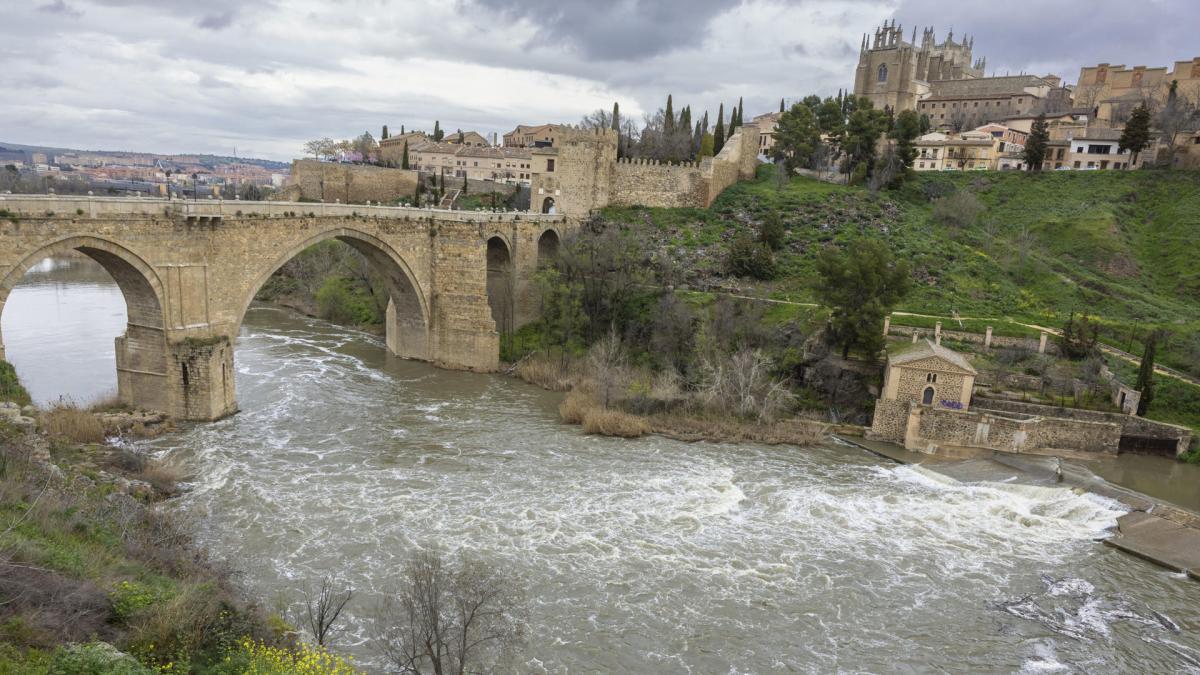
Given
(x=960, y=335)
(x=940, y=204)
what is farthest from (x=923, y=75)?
(x=960, y=335)

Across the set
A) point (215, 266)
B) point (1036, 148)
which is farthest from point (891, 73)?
point (215, 266)

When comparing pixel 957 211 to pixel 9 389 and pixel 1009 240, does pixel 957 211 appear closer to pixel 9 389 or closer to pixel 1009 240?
pixel 1009 240

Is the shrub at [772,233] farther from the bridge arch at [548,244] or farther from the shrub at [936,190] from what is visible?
the shrub at [936,190]

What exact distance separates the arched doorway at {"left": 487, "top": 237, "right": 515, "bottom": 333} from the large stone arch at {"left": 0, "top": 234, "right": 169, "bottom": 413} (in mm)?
12529

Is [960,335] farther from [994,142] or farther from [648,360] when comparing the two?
[994,142]

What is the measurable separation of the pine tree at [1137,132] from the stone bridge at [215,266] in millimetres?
35117

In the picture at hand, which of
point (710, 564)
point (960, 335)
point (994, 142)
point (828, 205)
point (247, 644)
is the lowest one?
point (710, 564)

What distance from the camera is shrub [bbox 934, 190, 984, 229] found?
113ft

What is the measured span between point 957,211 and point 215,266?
31.9 m

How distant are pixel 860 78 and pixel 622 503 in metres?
57.6

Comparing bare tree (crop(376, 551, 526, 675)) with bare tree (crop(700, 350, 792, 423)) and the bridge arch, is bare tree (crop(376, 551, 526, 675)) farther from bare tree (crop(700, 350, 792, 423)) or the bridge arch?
the bridge arch

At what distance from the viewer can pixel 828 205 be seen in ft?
115

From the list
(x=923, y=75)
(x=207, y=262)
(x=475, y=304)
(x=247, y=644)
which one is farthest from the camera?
(x=923, y=75)

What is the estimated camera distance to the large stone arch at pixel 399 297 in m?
23.8
